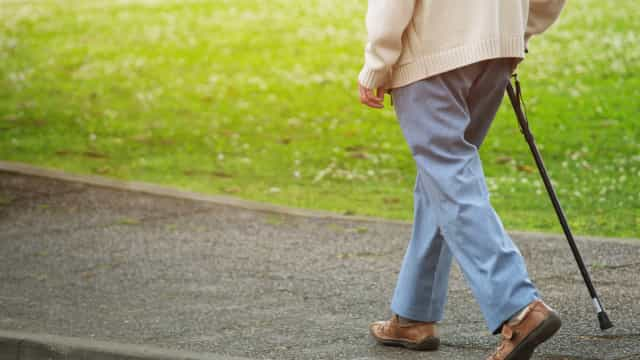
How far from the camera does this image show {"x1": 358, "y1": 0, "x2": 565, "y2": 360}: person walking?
5.19 meters

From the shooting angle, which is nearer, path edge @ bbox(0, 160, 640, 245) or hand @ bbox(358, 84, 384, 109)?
hand @ bbox(358, 84, 384, 109)

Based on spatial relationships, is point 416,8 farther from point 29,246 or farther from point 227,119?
point 227,119

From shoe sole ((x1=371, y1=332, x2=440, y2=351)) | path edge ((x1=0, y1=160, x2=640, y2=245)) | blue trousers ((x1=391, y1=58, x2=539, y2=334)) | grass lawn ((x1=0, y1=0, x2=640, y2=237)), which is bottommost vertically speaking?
grass lawn ((x1=0, y1=0, x2=640, y2=237))

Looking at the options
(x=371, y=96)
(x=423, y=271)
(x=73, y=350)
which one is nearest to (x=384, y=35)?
(x=371, y=96)

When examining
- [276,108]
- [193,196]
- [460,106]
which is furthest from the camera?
[276,108]

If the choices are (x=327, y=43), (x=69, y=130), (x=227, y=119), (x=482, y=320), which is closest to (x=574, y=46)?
(x=327, y=43)

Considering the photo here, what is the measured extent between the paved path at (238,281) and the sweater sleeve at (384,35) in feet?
3.93

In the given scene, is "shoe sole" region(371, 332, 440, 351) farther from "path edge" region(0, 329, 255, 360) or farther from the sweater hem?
the sweater hem

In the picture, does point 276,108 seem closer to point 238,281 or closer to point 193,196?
point 193,196

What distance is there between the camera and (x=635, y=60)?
17734mm

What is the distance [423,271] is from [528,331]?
0.73 metres

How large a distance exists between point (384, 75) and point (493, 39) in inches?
16.9

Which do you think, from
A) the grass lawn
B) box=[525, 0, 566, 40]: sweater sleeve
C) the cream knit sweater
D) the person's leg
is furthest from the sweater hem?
the grass lawn

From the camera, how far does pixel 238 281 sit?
24.2ft
